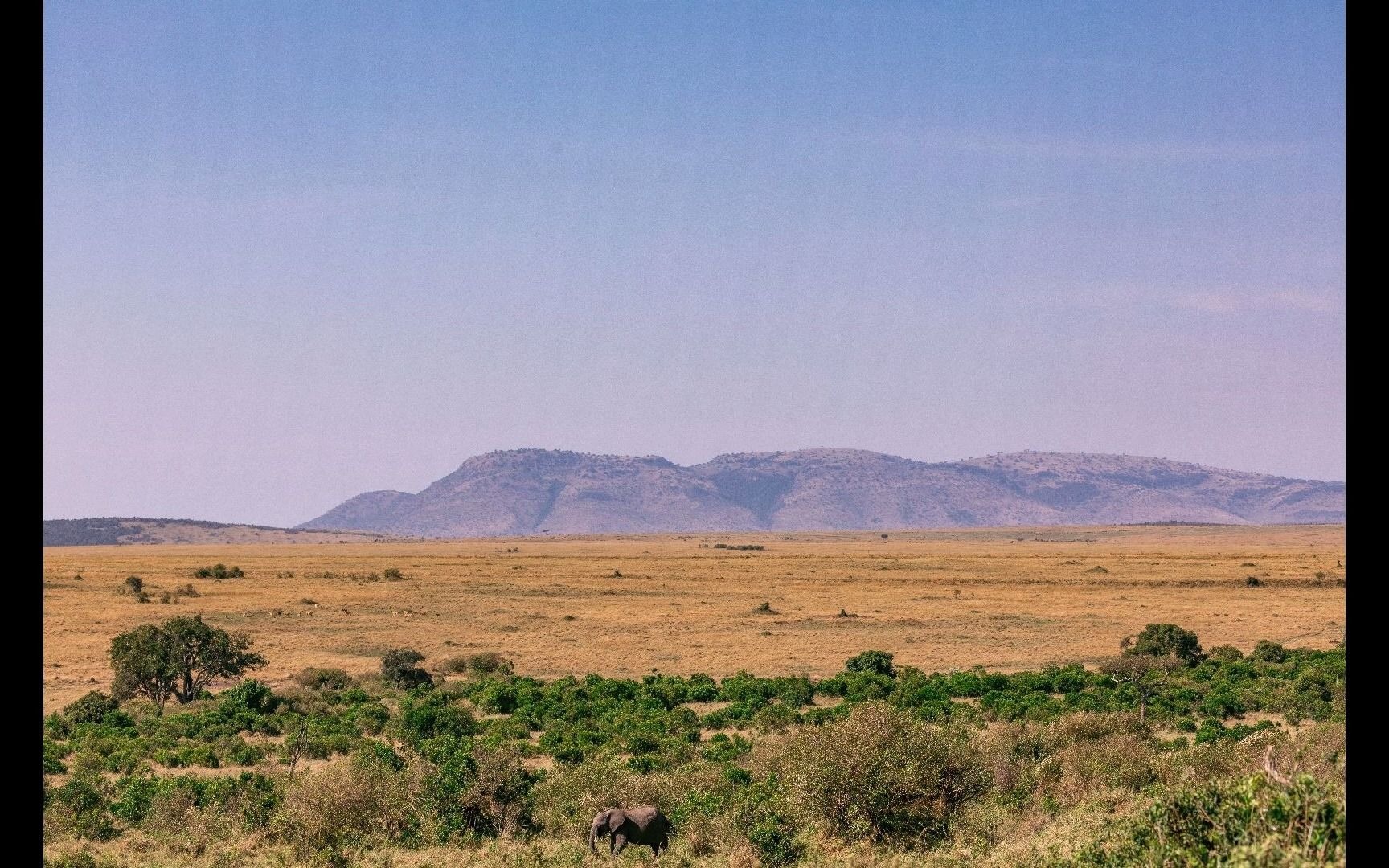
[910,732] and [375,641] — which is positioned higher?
[910,732]

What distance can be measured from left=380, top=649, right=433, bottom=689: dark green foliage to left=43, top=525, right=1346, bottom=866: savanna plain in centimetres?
14

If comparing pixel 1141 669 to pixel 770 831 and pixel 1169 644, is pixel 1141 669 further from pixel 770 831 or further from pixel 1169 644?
pixel 770 831

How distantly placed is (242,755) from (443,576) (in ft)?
251

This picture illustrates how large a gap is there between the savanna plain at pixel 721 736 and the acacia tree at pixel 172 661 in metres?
0.62

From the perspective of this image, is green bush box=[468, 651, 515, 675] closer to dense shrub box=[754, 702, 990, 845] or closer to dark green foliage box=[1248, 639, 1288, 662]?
dense shrub box=[754, 702, 990, 845]

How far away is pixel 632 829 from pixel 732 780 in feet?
13.4

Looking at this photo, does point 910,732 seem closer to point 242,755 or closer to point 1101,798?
point 1101,798

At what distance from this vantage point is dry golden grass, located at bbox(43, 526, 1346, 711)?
155 feet

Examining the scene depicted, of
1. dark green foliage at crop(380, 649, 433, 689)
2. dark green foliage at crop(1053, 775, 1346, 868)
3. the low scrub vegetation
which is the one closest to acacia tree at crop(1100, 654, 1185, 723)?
the low scrub vegetation

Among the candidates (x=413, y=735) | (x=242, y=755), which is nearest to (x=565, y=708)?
(x=413, y=735)

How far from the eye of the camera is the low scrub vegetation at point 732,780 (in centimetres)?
1239

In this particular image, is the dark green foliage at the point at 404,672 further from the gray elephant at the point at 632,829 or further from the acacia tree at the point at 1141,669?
→ the gray elephant at the point at 632,829

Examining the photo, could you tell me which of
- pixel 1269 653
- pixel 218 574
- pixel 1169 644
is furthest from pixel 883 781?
pixel 218 574
